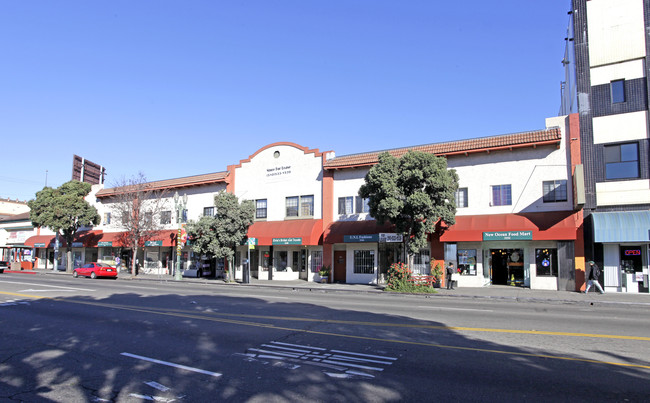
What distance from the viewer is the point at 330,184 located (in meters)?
30.4

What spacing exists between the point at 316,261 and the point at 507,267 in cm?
1284

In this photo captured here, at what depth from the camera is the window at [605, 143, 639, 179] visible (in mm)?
21703

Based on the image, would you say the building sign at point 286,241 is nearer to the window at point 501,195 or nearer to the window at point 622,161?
the window at point 501,195

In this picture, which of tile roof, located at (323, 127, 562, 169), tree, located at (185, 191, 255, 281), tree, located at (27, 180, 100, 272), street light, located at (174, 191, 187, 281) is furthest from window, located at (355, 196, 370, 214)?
tree, located at (27, 180, 100, 272)

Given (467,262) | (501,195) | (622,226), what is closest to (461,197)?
(501,195)

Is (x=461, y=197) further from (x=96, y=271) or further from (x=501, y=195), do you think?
(x=96, y=271)

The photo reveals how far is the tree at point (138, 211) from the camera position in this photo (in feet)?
121

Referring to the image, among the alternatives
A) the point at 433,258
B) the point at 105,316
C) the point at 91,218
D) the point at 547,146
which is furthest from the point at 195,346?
the point at 91,218

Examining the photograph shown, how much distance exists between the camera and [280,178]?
3309 cm

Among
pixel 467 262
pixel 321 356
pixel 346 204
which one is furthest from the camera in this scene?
pixel 346 204

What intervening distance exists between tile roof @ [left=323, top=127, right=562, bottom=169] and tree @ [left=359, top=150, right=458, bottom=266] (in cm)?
361

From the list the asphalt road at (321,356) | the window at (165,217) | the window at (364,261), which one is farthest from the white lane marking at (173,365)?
the window at (165,217)

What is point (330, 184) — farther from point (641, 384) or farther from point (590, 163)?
point (641, 384)

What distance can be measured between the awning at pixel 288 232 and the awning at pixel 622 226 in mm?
16213
